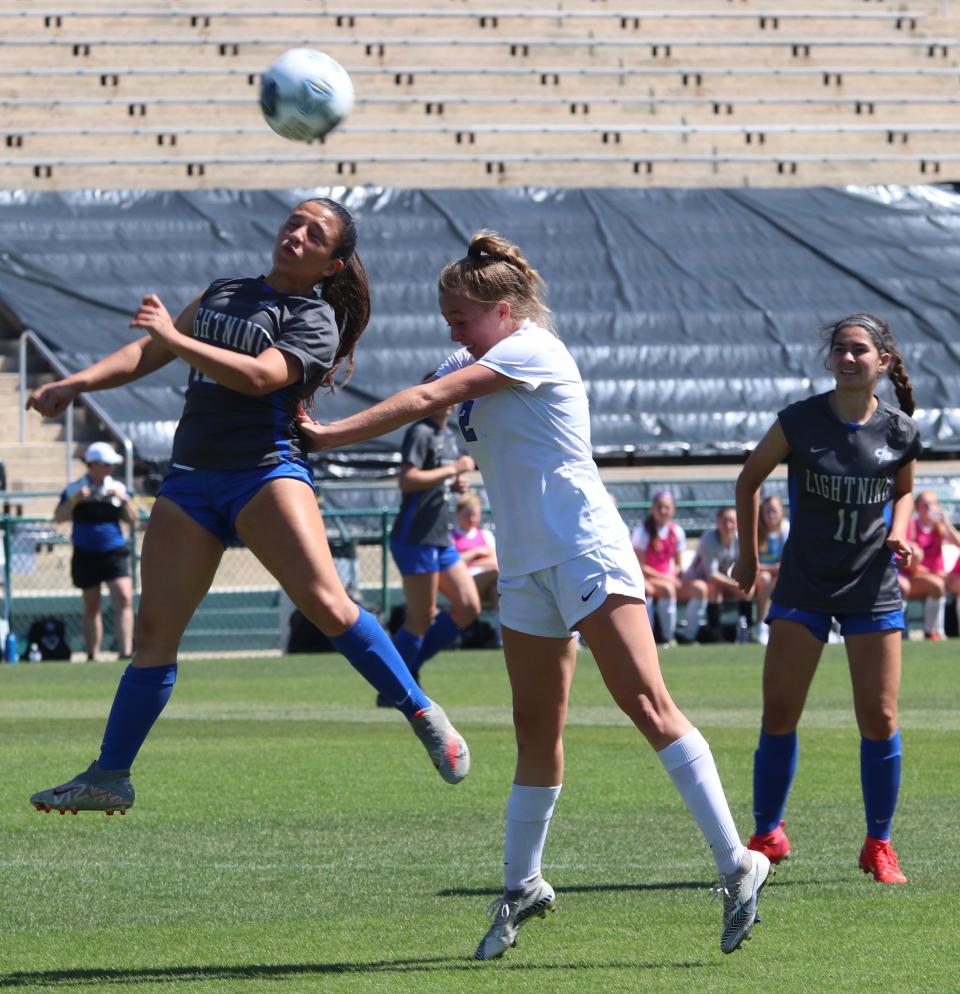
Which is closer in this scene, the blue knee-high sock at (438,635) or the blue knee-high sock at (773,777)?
the blue knee-high sock at (773,777)

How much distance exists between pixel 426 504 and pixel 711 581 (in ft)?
25.1

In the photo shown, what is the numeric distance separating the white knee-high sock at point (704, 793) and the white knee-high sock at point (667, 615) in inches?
560

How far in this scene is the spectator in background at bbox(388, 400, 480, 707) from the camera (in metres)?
12.2

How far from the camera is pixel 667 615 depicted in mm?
19422

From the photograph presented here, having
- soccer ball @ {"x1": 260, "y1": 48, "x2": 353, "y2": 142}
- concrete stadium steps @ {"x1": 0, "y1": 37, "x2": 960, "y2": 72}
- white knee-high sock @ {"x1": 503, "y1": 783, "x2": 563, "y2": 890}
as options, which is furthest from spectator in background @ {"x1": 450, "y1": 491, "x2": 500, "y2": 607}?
concrete stadium steps @ {"x1": 0, "y1": 37, "x2": 960, "y2": 72}

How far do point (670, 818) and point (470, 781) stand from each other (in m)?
1.43

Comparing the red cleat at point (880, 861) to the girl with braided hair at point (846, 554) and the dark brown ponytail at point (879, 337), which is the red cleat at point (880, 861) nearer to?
the girl with braided hair at point (846, 554)

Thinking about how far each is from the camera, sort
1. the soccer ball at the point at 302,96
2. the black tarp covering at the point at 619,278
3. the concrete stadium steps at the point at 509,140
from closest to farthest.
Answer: the soccer ball at the point at 302,96 < the black tarp covering at the point at 619,278 < the concrete stadium steps at the point at 509,140

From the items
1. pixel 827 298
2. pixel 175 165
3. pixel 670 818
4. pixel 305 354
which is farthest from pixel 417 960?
pixel 175 165

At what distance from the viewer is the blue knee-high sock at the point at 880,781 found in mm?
6516

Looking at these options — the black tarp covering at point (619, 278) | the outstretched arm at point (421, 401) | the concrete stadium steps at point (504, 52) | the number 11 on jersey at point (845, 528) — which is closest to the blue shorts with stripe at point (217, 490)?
the outstretched arm at point (421, 401)

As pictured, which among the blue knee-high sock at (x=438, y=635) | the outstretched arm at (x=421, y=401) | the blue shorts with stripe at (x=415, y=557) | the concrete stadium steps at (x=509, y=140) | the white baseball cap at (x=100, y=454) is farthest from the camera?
the concrete stadium steps at (x=509, y=140)

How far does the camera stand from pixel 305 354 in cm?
574

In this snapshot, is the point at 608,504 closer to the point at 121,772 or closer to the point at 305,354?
the point at 305,354
